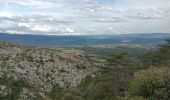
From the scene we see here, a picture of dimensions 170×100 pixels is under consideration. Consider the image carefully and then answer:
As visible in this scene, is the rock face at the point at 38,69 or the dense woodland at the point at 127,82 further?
the rock face at the point at 38,69

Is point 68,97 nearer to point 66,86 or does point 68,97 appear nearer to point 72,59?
point 66,86

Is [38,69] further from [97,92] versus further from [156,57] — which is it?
[156,57]

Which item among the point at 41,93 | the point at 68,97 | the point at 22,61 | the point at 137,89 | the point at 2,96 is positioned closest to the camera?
the point at 137,89

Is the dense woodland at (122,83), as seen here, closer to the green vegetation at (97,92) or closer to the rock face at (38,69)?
the green vegetation at (97,92)

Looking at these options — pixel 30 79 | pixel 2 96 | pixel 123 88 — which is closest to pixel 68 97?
pixel 123 88

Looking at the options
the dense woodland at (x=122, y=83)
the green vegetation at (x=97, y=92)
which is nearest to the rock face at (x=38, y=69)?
the dense woodland at (x=122, y=83)

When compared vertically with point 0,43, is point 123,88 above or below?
below

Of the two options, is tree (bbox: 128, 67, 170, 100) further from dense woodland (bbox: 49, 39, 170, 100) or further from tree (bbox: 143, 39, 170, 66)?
tree (bbox: 143, 39, 170, 66)

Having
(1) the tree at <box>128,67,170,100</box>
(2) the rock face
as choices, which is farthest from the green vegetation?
(1) the tree at <box>128,67,170,100</box>

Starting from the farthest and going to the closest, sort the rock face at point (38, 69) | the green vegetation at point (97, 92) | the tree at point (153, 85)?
the rock face at point (38, 69) < the green vegetation at point (97, 92) < the tree at point (153, 85)
